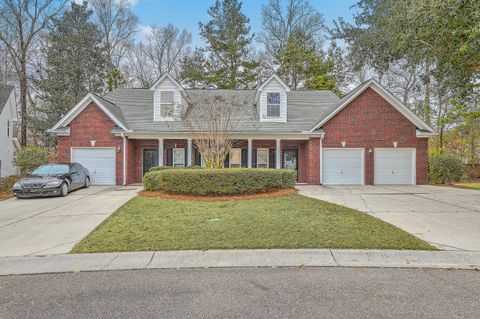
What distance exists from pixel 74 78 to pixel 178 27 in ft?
39.8

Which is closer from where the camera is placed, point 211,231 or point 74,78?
point 211,231

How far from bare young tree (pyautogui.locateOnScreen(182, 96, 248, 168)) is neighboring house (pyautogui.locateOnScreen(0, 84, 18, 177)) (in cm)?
1339

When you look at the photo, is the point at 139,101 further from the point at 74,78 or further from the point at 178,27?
the point at 178,27

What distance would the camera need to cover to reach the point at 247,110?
59.1 ft

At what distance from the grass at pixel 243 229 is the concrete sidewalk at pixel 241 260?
263 millimetres

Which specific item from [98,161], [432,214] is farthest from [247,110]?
[432,214]

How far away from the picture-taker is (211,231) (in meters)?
6.34

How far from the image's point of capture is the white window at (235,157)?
58.1ft

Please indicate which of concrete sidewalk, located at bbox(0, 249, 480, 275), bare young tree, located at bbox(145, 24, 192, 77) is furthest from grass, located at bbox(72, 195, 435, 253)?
Result: bare young tree, located at bbox(145, 24, 192, 77)

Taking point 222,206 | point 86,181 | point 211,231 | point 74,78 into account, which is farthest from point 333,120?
point 74,78

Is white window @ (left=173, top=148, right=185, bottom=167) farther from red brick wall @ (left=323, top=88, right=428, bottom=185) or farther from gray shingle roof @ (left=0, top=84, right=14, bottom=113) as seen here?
gray shingle roof @ (left=0, top=84, right=14, bottom=113)

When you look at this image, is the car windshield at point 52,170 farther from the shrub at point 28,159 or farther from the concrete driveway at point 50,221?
the shrub at point 28,159

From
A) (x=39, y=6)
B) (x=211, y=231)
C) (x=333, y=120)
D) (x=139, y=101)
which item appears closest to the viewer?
(x=211, y=231)

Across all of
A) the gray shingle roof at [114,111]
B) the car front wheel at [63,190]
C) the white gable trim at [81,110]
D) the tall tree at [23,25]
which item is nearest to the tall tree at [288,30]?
the gray shingle roof at [114,111]
